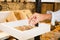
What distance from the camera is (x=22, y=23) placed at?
0.77 m

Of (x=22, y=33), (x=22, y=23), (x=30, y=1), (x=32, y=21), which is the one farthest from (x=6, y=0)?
(x=22, y=33)

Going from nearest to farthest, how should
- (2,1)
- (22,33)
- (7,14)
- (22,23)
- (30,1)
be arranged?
1. (22,33)
2. (22,23)
3. (7,14)
4. (2,1)
5. (30,1)

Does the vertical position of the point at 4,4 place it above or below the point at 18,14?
above

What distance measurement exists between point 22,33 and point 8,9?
1252mm

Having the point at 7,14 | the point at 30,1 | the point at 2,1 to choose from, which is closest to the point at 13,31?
the point at 7,14

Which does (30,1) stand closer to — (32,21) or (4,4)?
(4,4)

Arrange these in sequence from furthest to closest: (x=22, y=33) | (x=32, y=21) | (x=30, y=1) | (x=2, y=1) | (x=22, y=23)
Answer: (x=30, y=1), (x=2, y=1), (x=22, y=23), (x=32, y=21), (x=22, y=33)

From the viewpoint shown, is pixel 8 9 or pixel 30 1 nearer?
pixel 8 9

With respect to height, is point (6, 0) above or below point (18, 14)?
above

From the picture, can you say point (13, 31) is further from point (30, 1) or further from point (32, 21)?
point (30, 1)

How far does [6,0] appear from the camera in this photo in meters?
1.71

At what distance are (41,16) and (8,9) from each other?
45.4 inches

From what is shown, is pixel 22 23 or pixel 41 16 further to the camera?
pixel 22 23

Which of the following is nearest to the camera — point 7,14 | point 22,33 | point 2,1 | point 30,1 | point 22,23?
point 22,33
